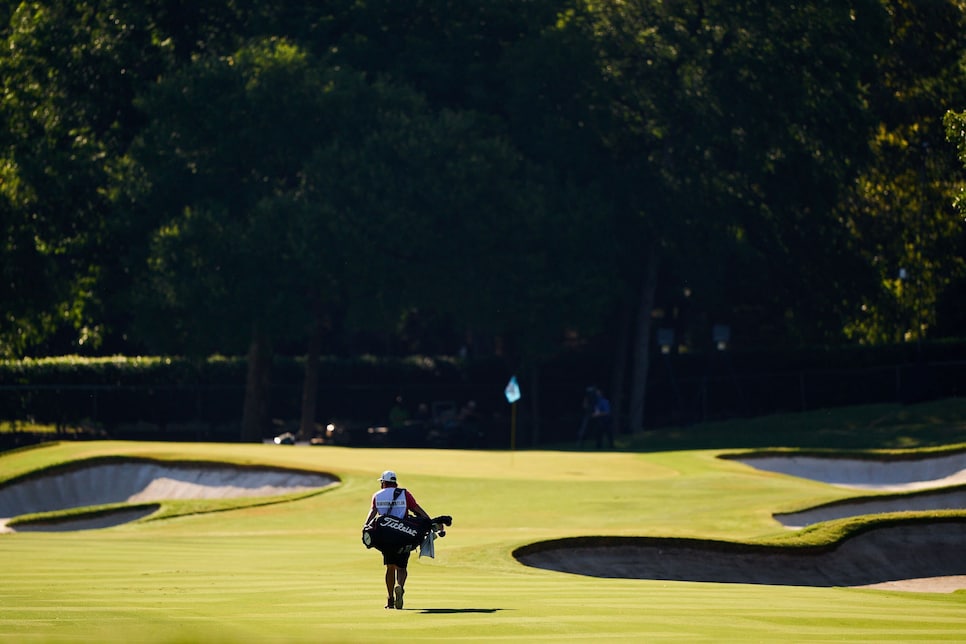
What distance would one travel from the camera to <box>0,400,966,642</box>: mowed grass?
14328mm

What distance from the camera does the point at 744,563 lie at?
2416 centimetres

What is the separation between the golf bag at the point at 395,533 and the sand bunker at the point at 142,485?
1908cm

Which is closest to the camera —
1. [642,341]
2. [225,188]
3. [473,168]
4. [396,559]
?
[396,559]

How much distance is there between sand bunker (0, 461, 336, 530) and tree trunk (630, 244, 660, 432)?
81.9ft

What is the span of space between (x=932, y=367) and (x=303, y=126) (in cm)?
2397

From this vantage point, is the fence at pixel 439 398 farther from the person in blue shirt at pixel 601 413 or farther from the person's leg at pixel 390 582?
the person's leg at pixel 390 582

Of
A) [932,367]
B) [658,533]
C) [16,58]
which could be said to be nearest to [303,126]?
[16,58]

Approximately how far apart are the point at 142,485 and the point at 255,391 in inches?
772

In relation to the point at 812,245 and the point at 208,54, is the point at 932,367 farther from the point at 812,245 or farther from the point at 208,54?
the point at 208,54

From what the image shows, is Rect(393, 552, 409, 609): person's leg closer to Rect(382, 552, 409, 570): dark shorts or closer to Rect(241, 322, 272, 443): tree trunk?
Rect(382, 552, 409, 570): dark shorts

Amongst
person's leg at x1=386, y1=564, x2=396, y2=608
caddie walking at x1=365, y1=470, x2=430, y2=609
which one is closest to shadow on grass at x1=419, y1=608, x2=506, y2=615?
person's leg at x1=386, y1=564, x2=396, y2=608

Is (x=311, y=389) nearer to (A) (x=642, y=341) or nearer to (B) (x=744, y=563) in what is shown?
(A) (x=642, y=341)

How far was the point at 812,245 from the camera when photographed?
57438 millimetres

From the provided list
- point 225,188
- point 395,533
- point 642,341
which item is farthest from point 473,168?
point 395,533
